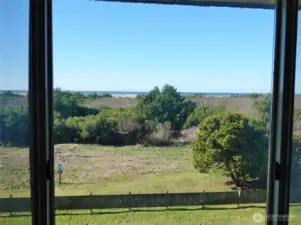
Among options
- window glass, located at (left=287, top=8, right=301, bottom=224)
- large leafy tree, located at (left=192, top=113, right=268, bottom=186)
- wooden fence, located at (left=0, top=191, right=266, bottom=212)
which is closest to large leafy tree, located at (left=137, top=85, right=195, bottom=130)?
large leafy tree, located at (left=192, top=113, right=268, bottom=186)

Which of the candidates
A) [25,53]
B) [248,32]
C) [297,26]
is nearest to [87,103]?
[25,53]

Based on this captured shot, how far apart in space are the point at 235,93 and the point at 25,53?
3.32ft

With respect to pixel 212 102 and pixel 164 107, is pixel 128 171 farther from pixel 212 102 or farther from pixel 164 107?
pixel 212 102

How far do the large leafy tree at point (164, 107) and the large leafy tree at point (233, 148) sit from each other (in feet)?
0.38

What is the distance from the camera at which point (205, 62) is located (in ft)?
4.83

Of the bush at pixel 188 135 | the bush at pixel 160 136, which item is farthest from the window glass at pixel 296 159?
the bush at pixel 160 136

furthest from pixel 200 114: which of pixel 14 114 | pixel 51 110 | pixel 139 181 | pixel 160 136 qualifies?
pixel 14 114

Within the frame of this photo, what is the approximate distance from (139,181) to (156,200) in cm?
14

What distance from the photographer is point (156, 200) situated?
4.77 ft

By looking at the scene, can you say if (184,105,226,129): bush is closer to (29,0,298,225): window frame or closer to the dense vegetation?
the dense vegetation

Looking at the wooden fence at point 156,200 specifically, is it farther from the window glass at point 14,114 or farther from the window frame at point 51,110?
the window glass at point 14,114

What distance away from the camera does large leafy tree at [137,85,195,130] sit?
141 cm

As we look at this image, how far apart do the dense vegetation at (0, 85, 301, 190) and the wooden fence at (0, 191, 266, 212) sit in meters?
0.08

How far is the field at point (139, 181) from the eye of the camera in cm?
139
